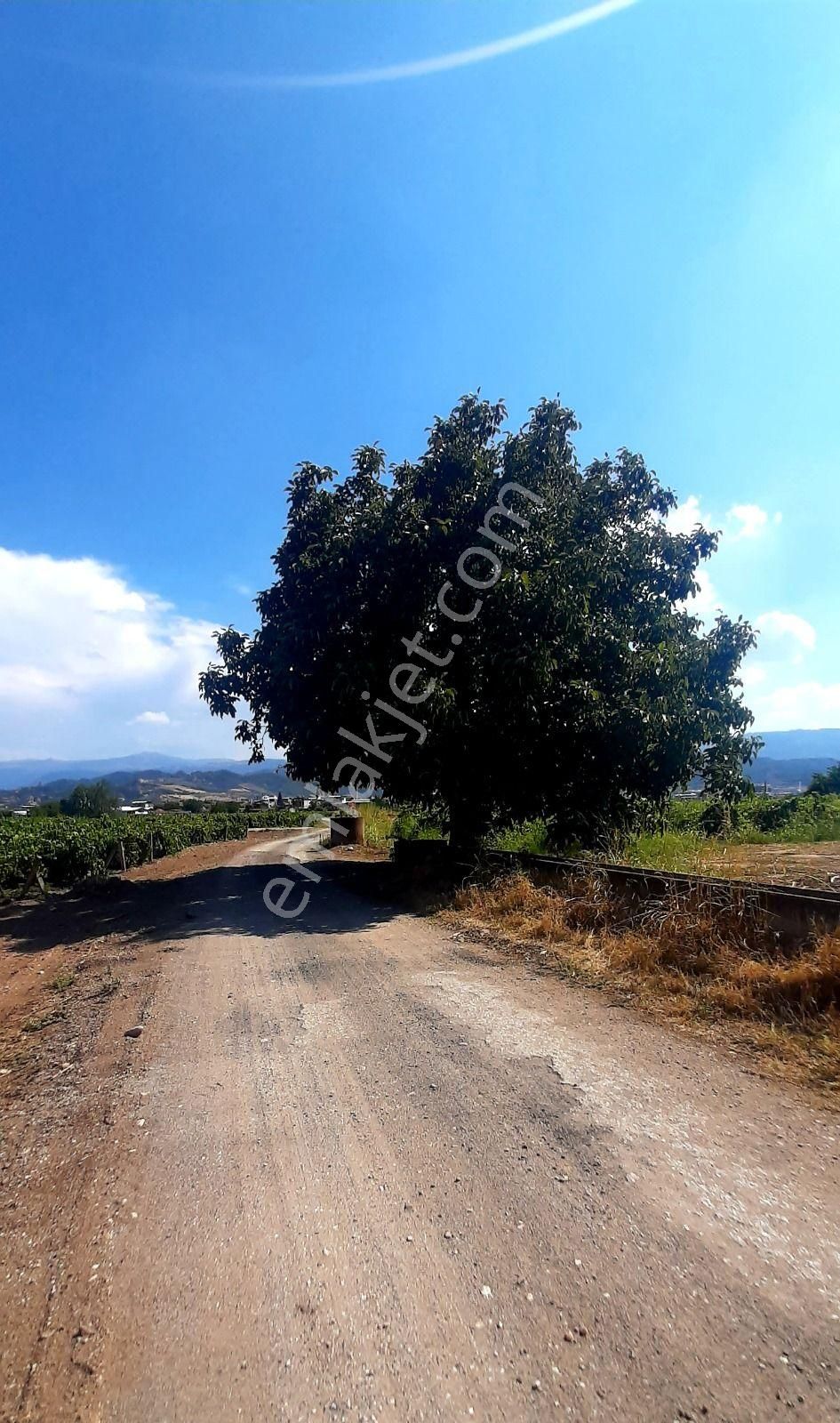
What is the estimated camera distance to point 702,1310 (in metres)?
2.03

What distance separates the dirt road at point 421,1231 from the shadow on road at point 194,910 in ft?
14.2

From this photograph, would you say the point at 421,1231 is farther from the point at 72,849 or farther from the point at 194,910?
the point at 72,849

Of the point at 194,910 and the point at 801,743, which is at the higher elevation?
the point at 801,743

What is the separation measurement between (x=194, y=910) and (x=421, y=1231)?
877cm

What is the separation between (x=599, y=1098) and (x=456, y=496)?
996 centimetres

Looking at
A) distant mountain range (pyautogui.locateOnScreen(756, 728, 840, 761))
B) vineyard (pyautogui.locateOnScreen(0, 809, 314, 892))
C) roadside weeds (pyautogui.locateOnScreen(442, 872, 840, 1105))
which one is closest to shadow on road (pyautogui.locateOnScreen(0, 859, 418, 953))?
vineyard (pyautogui.locateOnScreen(0, 809, 314, 892))

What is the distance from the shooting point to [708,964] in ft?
16.6

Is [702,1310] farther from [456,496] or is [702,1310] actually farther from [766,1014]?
[456,496]

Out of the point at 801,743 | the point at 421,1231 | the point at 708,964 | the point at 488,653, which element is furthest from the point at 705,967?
the point at 801,743

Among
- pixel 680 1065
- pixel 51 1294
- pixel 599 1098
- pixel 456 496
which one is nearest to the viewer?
pixel 51 1294

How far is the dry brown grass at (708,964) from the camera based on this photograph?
154 inches

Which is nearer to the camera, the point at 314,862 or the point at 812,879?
the point at 812,879

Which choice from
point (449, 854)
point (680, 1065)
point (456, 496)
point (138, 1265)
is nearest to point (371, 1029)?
point (680, 1065)

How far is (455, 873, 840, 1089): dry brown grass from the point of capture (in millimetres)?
3906
